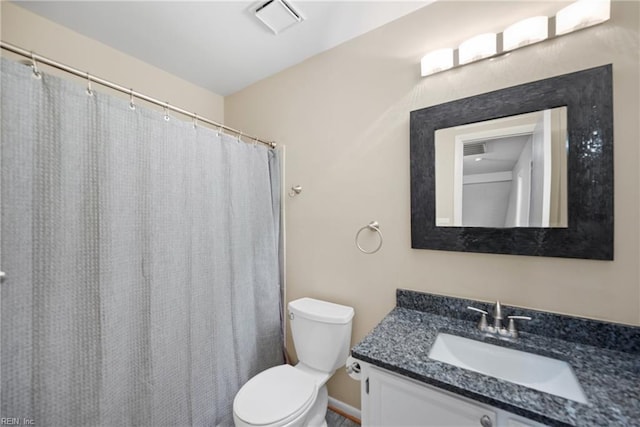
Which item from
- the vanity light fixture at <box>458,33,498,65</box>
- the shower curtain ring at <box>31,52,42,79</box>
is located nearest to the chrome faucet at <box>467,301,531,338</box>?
the vanity light fixture at <box>458,33,498,65</box>

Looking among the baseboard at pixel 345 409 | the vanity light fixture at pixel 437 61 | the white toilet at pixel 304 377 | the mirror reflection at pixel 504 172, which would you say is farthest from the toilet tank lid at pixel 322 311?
the vanity light fixture at pixel 437 61

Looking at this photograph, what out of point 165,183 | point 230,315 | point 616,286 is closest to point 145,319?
point 230,315

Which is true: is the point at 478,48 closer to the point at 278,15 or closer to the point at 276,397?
the point at 278,15

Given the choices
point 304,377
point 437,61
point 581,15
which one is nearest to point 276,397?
point 304,377

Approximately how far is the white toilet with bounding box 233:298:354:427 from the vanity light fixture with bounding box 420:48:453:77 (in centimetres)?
143

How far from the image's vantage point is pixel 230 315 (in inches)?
61.4

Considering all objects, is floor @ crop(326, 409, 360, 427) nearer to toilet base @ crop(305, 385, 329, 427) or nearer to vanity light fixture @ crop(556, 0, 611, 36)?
toilet base @ crop(305, 385, 329, 427)

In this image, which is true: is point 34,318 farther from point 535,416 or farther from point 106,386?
point 535,416

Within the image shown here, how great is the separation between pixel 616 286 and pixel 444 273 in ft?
1.97

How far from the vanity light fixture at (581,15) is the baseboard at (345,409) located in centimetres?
226

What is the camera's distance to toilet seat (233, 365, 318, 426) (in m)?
1.11

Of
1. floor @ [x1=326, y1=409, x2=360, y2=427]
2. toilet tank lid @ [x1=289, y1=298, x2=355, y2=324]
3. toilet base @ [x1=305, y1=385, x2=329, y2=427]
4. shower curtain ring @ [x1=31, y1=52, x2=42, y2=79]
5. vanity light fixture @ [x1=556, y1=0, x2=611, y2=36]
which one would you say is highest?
vanity light fixture @ [x1=556, y1=0, x2=611, y2=36]

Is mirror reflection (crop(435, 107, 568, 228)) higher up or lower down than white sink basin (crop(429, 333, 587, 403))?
higher up

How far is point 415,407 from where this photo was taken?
0.85 metres
